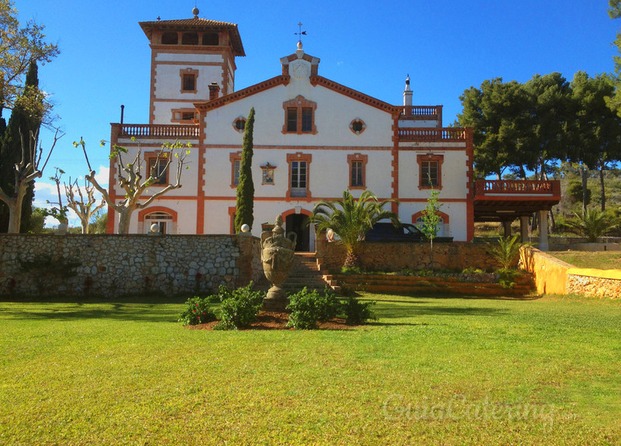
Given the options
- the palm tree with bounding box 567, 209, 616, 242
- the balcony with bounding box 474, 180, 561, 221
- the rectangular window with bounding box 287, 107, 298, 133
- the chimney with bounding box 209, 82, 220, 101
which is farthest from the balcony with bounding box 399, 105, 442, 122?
the chimney with bounding box 209, 82, 220, 101

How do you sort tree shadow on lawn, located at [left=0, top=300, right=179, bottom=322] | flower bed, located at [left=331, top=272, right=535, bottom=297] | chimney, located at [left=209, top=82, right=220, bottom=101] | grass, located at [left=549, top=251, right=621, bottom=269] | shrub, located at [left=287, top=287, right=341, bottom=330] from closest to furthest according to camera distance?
shrub, located at [left=287, top=287, right=341, bottom=330] → tree shadow on lawn, located at [left=0, top=300, right=179, bottom=322] → grass, located at [left=549, top=251, right=621, bottom=269] → flower bed, located at [left=331, top=272, right=535, bottom=297] → chimney, located at [left=209, top=82, right=220, bottom=101]

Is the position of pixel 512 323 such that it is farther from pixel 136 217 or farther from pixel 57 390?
pixel 136 217

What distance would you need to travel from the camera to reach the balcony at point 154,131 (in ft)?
101

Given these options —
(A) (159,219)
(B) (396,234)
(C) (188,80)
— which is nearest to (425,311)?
(B) (396,234)

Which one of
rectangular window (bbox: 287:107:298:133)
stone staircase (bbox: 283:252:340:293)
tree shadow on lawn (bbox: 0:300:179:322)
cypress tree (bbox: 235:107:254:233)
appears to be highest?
rectangular window (bbox: 287:107:298:133)

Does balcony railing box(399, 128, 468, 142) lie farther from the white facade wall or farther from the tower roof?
the tower roof

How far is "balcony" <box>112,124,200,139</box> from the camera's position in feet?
101

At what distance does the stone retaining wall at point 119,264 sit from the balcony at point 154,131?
11445 mm

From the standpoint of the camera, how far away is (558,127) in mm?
38562

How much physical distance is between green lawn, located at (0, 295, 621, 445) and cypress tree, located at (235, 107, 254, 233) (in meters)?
17.3

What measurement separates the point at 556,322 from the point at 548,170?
39421 mm

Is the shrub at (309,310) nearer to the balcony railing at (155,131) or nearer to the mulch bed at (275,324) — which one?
the mulch bed at (275,324)

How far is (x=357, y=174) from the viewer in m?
30.7

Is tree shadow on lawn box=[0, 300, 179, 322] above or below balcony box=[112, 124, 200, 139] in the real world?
below
